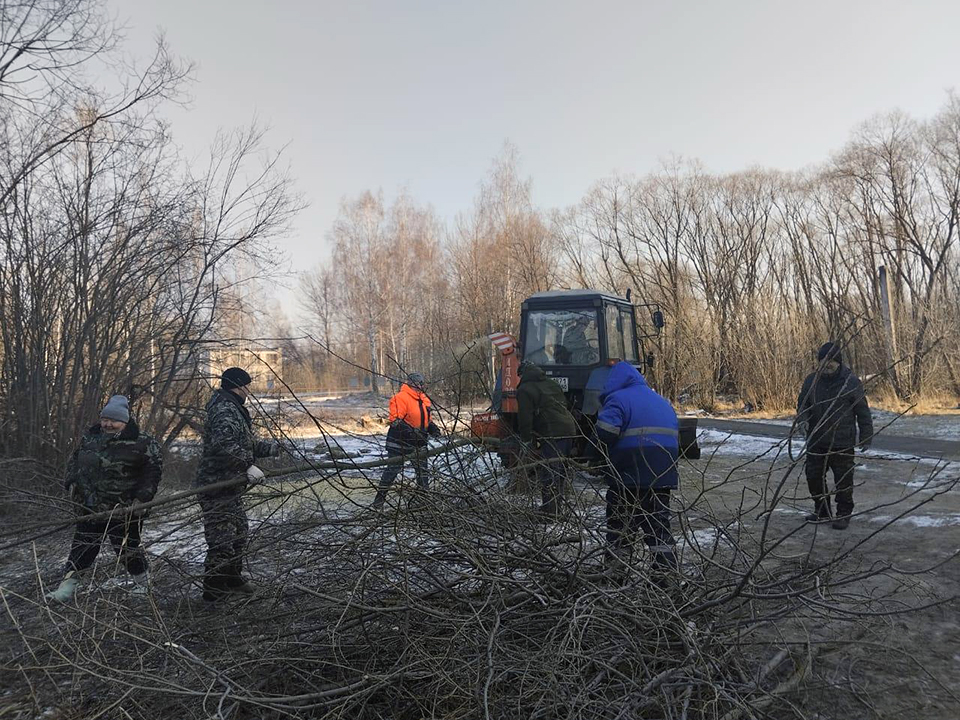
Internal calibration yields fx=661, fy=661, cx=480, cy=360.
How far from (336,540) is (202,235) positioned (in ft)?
24.1

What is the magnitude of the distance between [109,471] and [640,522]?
3.53 m

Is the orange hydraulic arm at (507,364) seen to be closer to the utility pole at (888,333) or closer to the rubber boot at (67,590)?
the rubber boot at (67,590)

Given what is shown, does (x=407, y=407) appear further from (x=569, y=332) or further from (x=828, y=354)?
(x=828, y=354)

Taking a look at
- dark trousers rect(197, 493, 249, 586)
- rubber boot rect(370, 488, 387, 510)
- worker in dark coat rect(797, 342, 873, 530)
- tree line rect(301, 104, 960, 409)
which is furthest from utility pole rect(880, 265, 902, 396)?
dark trousers rect(197, 493, 249, 586)

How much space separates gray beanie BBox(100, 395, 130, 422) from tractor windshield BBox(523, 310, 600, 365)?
5.95m

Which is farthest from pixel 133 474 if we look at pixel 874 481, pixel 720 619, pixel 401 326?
pixel 401 326

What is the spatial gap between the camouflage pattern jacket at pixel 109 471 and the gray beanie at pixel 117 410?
0.09 meters

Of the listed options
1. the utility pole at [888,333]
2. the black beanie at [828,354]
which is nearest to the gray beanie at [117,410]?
the black beanie at [828,354]

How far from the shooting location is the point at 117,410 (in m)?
4.59

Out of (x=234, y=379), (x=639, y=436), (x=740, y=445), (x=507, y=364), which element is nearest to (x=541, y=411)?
(x=507, y=364)

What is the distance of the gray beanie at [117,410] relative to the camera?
4.55 metres

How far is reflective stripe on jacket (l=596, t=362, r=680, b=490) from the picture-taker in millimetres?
4098

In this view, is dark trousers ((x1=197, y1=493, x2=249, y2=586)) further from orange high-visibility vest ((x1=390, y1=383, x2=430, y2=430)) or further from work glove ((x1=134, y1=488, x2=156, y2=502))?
orange high-visibility vest ((x1=390, y1=383, x2=430, y2=430))

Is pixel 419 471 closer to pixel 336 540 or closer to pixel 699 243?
pixel 336 540
